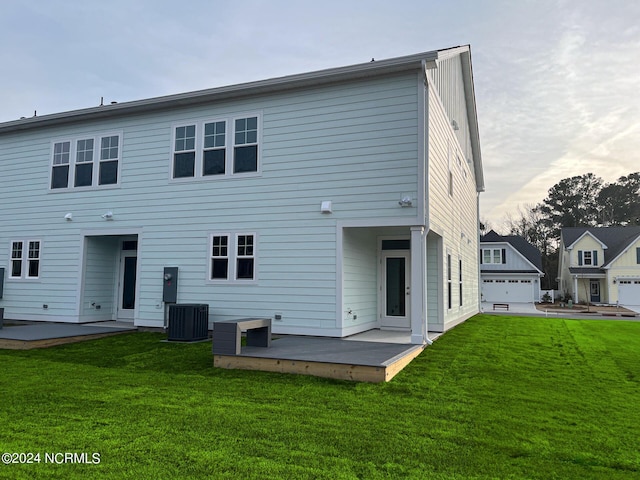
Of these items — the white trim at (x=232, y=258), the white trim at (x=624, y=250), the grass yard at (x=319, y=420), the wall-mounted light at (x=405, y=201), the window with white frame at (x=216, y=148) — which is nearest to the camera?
the grass yard at (x=319, y=420)

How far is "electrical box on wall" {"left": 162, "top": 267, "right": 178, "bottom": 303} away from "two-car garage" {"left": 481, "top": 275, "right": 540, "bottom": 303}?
27.8 metres

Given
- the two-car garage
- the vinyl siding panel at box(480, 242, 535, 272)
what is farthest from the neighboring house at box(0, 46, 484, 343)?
the vinyl siding panel at box(480, 242, 535, 272)

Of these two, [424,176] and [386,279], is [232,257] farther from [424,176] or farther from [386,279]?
[424,176]

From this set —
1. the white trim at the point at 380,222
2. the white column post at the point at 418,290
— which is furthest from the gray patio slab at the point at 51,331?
the white column post at the point at 418,290

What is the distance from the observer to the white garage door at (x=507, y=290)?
1314 inches

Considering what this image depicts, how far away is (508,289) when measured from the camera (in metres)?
33.7

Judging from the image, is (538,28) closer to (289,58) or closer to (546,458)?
(289,58)

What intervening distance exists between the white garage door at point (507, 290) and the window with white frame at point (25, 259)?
96.4 feet

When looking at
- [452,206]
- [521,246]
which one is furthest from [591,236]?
[452,206]

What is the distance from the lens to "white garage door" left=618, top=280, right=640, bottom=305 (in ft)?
107

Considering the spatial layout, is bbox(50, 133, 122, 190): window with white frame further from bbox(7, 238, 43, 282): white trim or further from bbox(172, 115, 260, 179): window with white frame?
bbox(172, 115, 260, 179): window with white frame

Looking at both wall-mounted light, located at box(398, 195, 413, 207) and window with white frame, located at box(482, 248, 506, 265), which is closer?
wall-mounted light, located at box(398, 195, 413, 207)

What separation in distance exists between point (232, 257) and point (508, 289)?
28.5m

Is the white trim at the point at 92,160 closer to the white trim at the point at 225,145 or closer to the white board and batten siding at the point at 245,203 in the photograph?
the white board and batten siding at the point at 245,203
